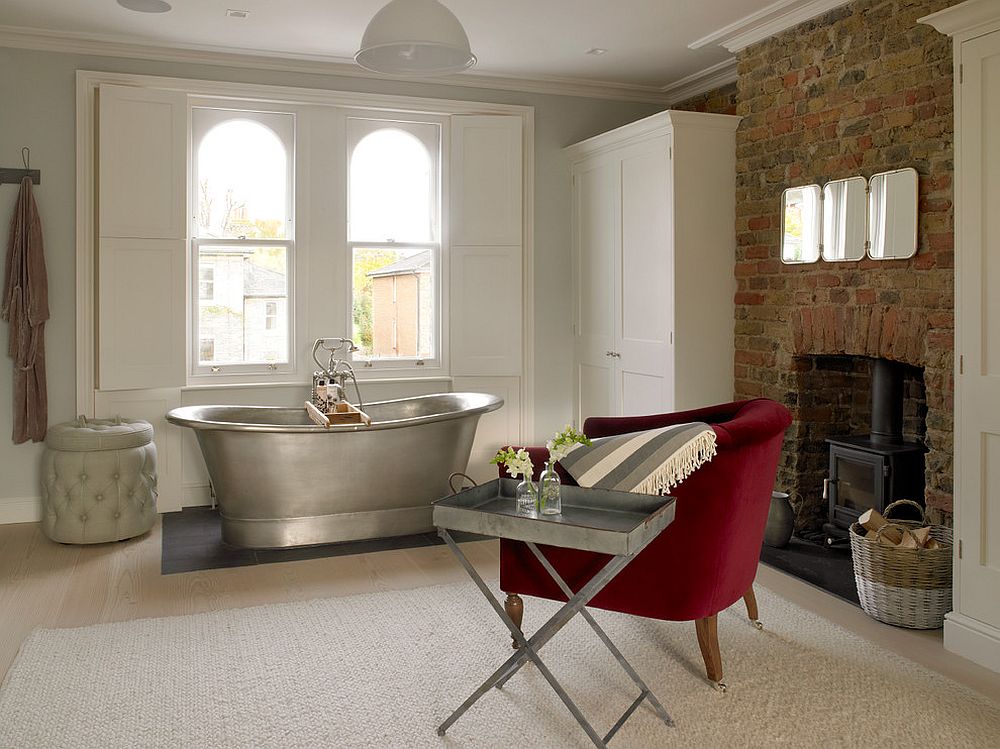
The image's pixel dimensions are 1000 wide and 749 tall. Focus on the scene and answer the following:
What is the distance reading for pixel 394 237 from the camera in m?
5.62

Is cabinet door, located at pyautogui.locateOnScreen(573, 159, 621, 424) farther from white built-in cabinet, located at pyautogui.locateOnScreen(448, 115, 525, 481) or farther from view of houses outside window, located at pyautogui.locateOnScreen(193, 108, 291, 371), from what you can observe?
view of houses outside window, located at pyautogui.locateOnScreen(193, 108, 291, 371)

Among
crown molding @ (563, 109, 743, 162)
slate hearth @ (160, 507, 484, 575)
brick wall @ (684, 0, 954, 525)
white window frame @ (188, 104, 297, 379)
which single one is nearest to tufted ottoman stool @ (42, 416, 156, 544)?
slate hearth @ (160, 507, 484, 575)

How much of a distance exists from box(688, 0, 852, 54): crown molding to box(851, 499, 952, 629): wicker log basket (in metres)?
2.47

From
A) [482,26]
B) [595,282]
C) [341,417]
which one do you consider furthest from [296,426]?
[482,26]

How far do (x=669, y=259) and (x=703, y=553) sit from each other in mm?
2413

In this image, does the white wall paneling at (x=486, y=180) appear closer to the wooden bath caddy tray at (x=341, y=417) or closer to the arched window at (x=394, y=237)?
the arched window at (x=394, y=237)

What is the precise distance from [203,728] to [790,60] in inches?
157

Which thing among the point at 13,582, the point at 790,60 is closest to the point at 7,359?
the point at 13,582

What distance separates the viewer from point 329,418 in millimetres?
4375

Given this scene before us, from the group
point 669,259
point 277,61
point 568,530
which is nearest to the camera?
point 568,530

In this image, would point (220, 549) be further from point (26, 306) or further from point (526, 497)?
point (526, 497)

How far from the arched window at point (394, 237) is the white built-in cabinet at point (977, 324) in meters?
3.23

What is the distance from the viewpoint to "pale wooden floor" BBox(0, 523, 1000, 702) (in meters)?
3.36

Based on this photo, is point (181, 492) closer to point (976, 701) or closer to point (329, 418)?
point (329, 418)
